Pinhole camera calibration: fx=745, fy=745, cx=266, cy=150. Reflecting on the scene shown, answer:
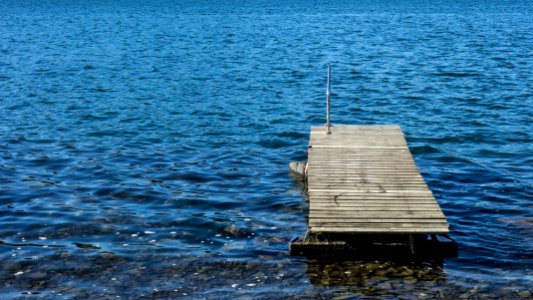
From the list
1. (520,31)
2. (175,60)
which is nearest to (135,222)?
(175,60)

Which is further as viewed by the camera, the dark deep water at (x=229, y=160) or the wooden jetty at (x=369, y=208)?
the dark deep water at (x=229, y=160)

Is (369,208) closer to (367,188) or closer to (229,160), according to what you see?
(367,188)

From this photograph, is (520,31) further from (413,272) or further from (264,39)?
(413,272)

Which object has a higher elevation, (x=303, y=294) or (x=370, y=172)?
(x=370, y=172)

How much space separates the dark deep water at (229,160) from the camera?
1655 centimetres

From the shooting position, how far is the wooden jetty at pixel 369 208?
1634 centimetres

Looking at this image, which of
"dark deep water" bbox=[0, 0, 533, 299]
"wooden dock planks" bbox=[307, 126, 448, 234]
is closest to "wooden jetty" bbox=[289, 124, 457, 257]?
"wooden dock planks" bbox=[307, 126, 448, 234]

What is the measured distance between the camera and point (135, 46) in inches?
2618

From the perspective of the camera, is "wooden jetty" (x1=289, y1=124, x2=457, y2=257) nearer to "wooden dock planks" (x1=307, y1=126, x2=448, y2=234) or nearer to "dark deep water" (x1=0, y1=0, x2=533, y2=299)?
"wooden dock planks" (x1=307, y1=126, x2=448, y2=234)

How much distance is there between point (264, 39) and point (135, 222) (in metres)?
54.2

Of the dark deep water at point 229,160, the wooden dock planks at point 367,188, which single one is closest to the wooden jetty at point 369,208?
the wooden dock planks at point 367,188

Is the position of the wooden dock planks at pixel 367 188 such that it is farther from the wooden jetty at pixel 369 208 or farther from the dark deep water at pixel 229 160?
the dark deep water at pixel 229 160

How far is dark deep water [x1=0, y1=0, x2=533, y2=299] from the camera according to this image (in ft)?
54.3

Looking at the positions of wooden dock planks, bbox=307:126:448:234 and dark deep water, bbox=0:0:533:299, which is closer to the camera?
wooden dock planks, bbox=307:126:448:234
